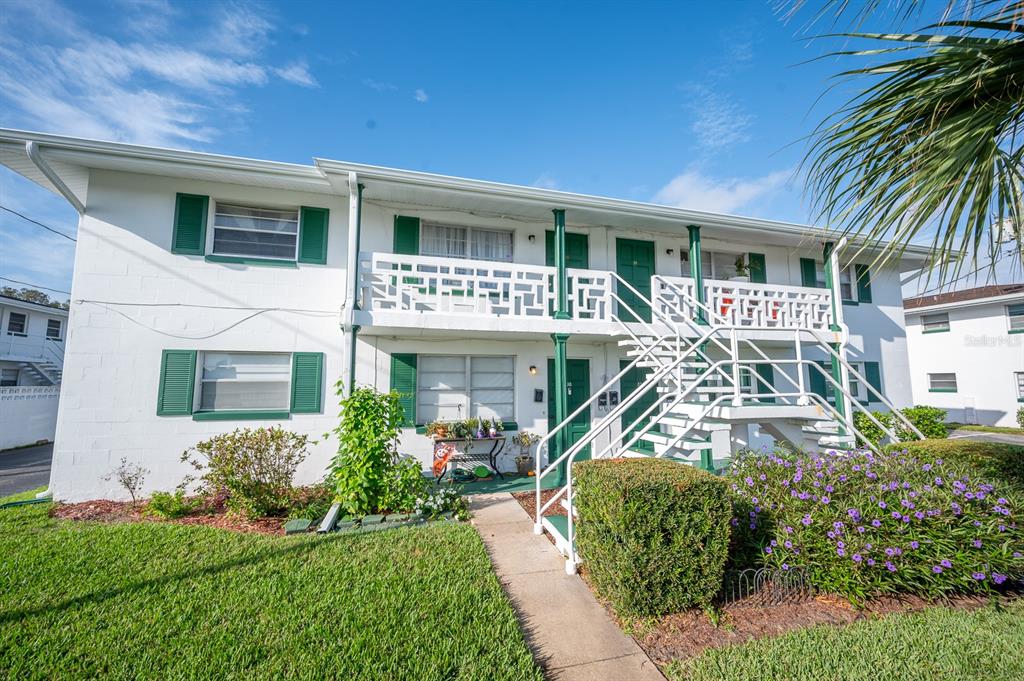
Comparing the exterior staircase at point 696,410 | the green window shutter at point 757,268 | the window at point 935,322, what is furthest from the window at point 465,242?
the window at point 935,322

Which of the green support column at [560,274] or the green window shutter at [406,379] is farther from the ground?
the green support column at [560,274]

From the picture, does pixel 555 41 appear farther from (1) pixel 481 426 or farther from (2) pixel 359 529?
(2) pixel 359 529

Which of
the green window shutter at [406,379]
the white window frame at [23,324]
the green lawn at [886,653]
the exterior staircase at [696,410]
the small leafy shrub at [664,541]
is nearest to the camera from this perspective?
the green lawn at [886,653]

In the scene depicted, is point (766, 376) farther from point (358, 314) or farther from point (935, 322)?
point (935, 322)

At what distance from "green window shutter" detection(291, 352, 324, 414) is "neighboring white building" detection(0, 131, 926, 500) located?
3 cm

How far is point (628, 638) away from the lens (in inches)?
129

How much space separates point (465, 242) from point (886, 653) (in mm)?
8609

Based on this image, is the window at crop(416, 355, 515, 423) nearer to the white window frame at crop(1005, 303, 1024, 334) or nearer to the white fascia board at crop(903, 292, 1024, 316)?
the white fascia board at crop(903, 292, 1024, 316)

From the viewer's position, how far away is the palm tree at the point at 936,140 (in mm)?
2432

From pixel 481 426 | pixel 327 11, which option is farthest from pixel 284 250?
pixel 481 426

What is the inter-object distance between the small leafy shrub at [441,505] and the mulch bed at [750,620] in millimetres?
2873

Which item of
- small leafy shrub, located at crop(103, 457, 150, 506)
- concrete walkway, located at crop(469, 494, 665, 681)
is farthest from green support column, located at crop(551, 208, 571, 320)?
small leafy shrub, located at crop(103, 457, 150, 506)

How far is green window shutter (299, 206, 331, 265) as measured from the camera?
26.9ft

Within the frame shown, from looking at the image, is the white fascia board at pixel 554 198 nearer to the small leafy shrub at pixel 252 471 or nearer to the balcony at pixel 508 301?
the balcony at pixel 508 301
